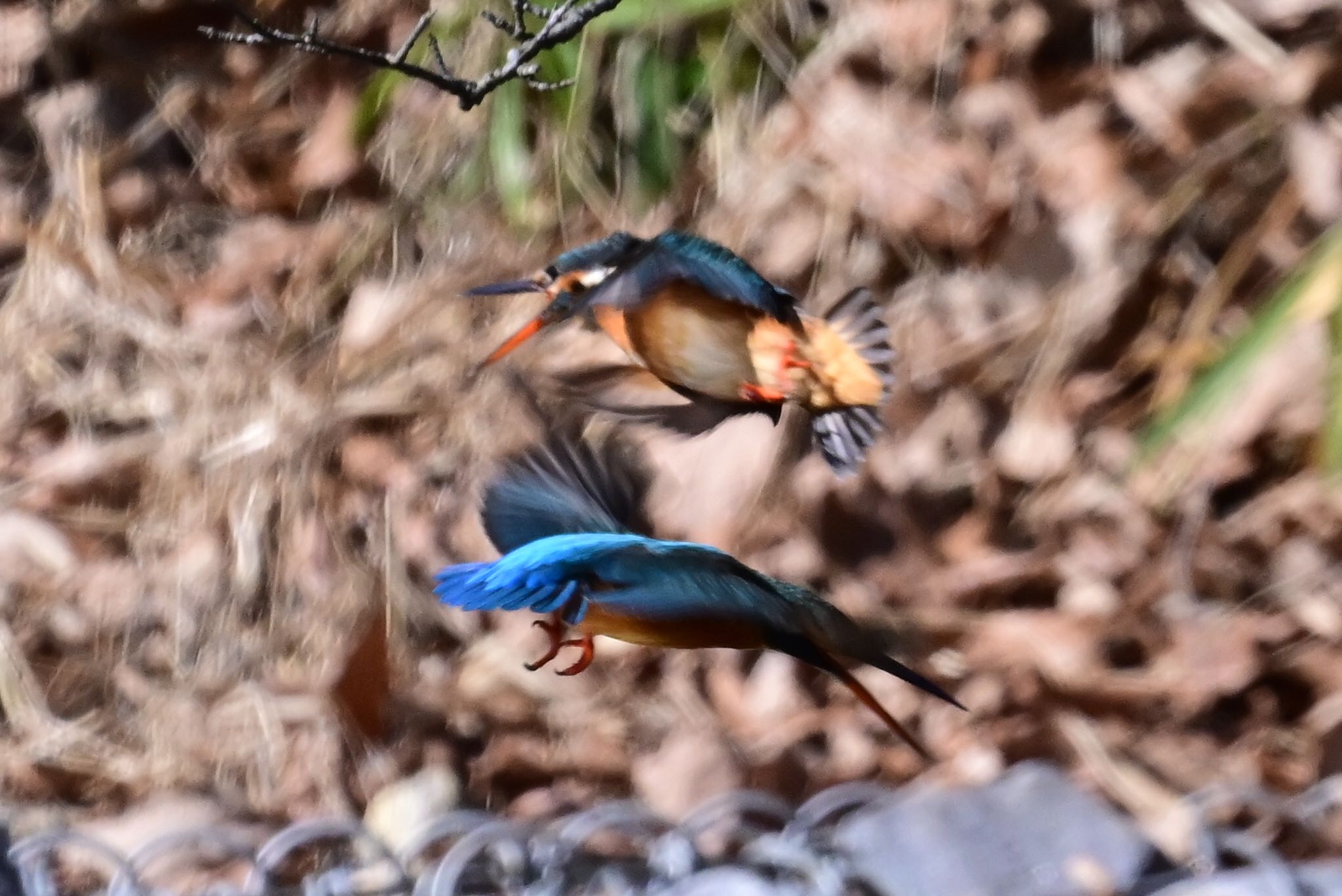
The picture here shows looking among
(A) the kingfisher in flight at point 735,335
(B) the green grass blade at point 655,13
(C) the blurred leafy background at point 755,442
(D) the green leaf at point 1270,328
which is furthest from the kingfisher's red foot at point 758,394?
(B) the green grass blade at point 655,13

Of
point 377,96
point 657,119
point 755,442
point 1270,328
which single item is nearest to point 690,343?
point 1270,328

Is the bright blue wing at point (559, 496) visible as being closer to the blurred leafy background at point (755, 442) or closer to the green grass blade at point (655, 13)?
the blurred leafy background at point (755, 442)

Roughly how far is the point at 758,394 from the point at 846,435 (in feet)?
0.12

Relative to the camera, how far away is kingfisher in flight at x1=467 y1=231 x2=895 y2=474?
50 centimetres

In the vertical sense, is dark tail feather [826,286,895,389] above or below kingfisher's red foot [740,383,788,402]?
above

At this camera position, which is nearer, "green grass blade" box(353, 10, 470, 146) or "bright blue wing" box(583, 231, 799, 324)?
"bright blue wing" box(583, 231, 799, 324)

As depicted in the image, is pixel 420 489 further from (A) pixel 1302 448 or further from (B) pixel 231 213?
(A) pixel 1302 448

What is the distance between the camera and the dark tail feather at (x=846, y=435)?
51 cm

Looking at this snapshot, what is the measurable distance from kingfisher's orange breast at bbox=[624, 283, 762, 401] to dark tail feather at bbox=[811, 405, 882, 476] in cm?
4

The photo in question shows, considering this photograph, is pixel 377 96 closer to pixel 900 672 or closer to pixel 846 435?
pixel 846 435

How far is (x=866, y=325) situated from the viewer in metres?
0.53

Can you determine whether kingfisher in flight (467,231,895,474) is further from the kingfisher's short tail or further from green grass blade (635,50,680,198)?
green grass blade (635,50,680,198)

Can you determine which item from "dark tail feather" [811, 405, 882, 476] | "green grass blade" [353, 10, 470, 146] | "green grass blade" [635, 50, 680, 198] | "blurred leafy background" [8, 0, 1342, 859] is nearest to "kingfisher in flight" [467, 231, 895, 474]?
"dark tail feather" [811, 405, 882, 476]

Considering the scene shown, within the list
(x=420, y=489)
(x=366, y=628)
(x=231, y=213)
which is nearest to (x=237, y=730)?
(x=366, y=628)
